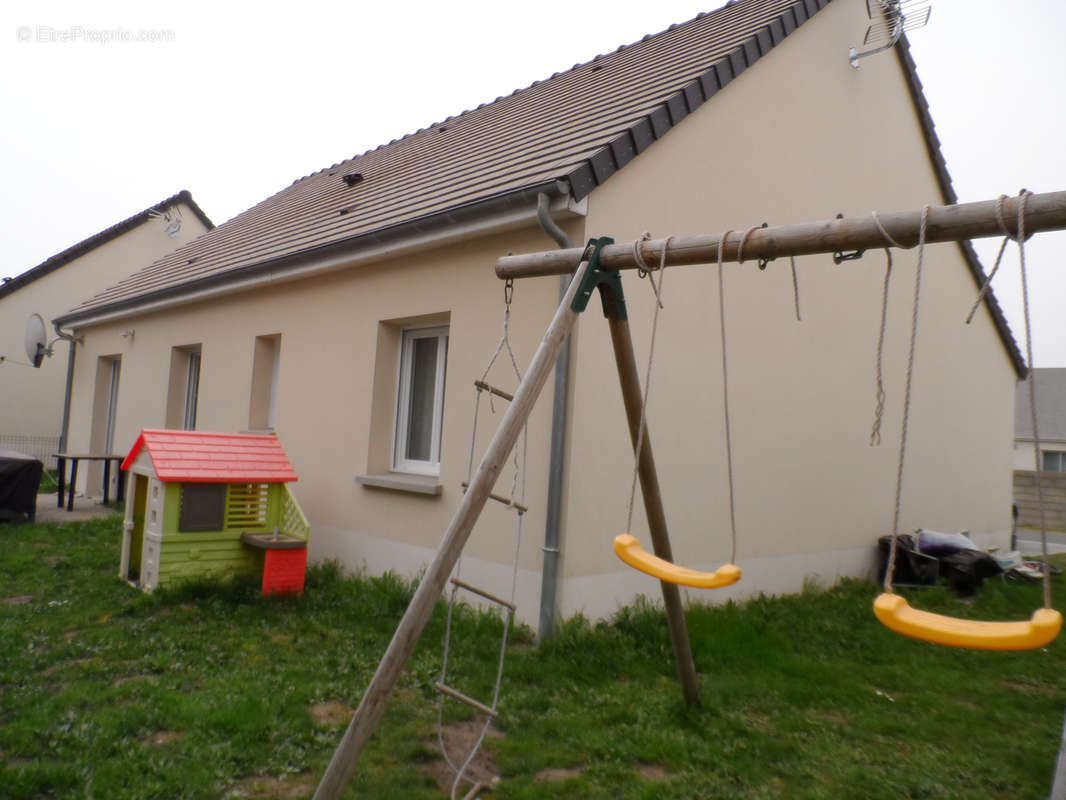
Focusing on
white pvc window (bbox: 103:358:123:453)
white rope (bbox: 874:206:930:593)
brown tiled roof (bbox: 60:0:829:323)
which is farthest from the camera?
white pvc window (bbox: 103:358:123:453)

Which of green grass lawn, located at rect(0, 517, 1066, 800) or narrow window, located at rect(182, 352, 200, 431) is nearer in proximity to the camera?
green grass lawn, located at rect(0, 517, 1066, 800)

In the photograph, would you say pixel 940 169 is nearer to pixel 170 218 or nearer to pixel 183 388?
pixel 183 388

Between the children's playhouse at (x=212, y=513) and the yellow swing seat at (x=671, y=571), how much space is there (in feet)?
13.6

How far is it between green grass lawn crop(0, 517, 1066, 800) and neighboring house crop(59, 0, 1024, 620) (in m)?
0.74

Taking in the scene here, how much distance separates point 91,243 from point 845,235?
22628 millimetres

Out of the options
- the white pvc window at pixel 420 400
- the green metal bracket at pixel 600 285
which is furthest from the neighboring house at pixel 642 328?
the green metal bracket at pixel 600 285

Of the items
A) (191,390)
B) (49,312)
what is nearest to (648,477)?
(191,390)

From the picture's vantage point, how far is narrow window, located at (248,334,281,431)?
29.9 ft

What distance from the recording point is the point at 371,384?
23.2 feet

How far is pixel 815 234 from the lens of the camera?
298cm

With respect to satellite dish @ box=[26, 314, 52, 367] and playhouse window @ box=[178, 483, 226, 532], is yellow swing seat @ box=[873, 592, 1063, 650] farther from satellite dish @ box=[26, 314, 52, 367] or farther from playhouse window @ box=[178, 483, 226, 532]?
satellite dish @ box=[26, 314, 52, 367]

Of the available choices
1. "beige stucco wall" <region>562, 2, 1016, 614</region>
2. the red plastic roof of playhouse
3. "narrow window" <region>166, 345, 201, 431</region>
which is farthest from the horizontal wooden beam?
"narrow window" <region>166, 345, 201, 431</region>

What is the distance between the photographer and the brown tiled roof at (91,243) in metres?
19.8

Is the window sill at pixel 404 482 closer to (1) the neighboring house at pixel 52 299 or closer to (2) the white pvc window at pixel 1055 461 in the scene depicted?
(1) the neighboring house at pixel 52 299
